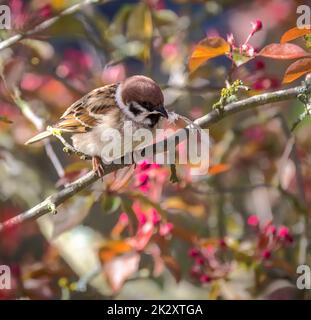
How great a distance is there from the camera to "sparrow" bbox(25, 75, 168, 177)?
178 cm

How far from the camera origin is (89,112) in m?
1.95

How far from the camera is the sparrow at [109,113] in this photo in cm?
178

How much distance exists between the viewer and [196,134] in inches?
69.9

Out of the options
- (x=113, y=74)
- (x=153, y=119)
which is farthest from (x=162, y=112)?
(x=113, y=74)

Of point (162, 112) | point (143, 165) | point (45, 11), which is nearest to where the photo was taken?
point (162, 112)

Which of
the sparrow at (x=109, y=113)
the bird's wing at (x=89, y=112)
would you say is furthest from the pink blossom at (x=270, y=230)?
the bird's wing at (x=89, y=112)

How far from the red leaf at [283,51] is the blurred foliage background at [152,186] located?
198mm

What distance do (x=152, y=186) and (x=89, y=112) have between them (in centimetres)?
34

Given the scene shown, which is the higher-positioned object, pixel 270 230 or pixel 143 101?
pixel 143 101

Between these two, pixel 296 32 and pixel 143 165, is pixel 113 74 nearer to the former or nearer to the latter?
pixel 143 165

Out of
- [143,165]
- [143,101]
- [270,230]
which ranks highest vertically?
[143,101]

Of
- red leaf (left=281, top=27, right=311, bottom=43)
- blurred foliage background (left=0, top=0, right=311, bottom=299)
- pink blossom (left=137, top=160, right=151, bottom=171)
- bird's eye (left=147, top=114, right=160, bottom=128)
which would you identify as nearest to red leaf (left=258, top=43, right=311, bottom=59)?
red leaf (left=281, top=27, right=311, bottom=43)

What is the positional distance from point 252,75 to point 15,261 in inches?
42.2

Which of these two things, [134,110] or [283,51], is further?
[134,110]
